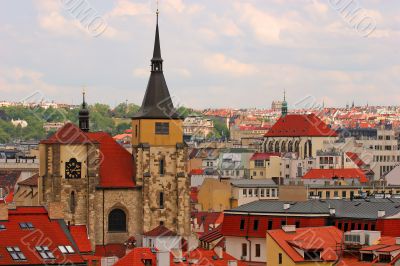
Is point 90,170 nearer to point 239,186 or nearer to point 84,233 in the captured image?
point 84,233

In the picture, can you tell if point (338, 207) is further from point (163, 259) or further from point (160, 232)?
point (160, 232)

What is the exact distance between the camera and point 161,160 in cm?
12525

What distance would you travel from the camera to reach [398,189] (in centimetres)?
17725

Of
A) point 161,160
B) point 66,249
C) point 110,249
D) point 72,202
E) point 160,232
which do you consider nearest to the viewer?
point 66,249

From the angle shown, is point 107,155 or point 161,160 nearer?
point 161,160

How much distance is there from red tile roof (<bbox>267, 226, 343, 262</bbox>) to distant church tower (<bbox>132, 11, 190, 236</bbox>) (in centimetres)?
3640

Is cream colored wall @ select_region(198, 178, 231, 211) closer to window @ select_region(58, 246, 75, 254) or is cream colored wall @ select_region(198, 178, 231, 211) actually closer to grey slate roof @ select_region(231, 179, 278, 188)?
grey slate roof @ select_region(231, 179, 278, 188)

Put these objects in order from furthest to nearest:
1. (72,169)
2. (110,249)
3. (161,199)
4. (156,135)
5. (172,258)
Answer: (156,135) < (161,199) < (72,169) < (110,249) < (172,258)

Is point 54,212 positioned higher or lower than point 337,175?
lower

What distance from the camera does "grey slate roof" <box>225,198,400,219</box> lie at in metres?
94.8

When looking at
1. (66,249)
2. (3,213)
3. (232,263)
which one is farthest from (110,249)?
(66,249)

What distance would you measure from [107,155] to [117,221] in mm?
5436

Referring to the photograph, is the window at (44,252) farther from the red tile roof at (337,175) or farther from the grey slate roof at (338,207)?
the red tile roof at (337,175)

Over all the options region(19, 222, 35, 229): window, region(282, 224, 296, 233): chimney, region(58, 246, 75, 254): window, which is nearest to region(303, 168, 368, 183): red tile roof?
region(282, 224, 296, 233): chimney
